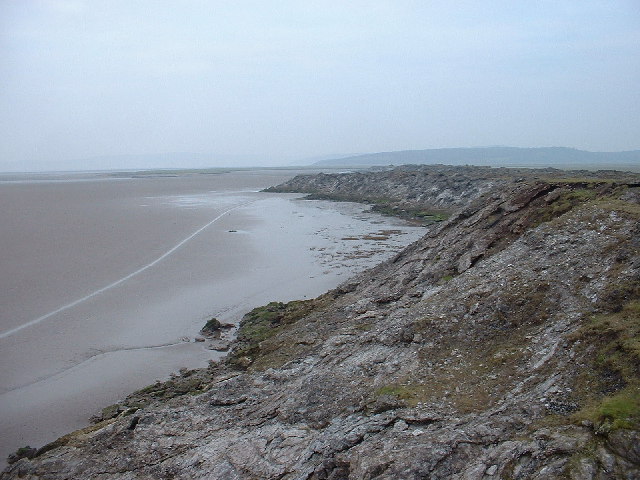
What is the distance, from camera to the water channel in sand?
58.6ft

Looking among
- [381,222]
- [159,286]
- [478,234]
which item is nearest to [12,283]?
[159,286]

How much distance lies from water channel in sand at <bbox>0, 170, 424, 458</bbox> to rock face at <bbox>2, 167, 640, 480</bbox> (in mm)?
3016

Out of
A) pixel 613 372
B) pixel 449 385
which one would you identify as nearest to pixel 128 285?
pixel 449 385

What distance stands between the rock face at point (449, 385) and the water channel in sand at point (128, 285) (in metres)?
3.02

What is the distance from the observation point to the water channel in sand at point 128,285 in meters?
17.9

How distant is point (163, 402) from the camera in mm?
15328

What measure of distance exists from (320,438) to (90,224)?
4789 cm

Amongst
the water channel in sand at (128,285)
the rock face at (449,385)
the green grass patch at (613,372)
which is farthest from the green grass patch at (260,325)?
the green grass patch at (613,372)

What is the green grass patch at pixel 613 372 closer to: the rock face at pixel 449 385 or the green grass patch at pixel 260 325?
the rock face at pixel 449 385

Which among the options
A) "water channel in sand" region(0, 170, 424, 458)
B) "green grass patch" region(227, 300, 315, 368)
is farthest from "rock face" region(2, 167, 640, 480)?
"water channel in sand" region(0, 170, 424, 458)

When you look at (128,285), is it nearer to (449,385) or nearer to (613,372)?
(449,385)

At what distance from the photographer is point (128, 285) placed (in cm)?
2961

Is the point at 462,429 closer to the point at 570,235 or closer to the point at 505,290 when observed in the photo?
the point at 505,290

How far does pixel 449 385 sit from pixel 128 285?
23.3m
